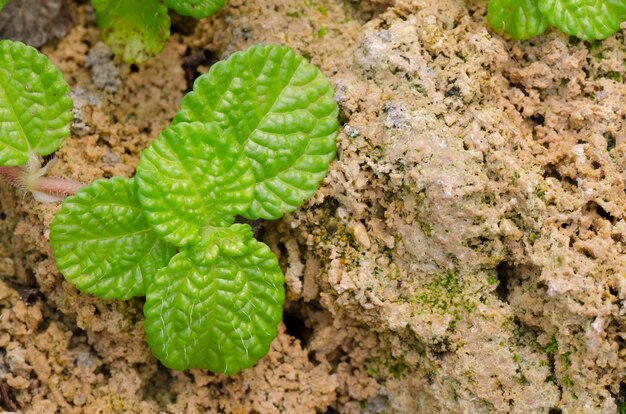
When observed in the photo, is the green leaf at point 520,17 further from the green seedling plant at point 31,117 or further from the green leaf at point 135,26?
the green seedling plant at point 31,117

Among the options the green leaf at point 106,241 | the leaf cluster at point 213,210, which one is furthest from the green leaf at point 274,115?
the green leaf at point 106,241

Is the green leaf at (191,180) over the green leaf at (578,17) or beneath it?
beneath

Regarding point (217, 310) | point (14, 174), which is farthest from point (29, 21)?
point (217, 310)

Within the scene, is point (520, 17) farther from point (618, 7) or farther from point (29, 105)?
point (29, 105)

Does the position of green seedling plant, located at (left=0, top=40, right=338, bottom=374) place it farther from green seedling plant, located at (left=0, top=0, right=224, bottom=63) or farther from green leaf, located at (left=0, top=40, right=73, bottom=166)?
green seedling plant, located at (left=0, top=0, right=224, bottom=63)

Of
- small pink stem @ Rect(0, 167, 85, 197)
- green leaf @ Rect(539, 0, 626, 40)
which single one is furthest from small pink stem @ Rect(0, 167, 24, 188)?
green leaf @ Rect(539, 0, 626, 40)

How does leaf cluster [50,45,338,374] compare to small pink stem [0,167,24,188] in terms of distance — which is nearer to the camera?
leaf cluster [50,45,338,374]

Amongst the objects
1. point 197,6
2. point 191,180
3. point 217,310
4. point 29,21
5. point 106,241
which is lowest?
point 217,310
